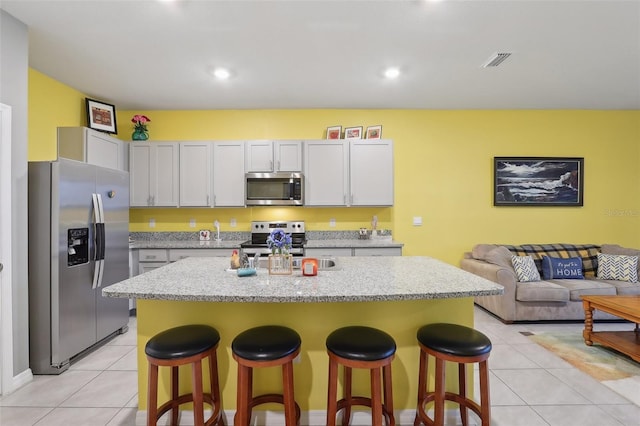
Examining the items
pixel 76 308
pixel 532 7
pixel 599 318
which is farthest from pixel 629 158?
pixel 76 308

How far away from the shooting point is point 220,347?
186 centimetres

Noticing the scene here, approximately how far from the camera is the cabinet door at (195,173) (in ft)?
13.5

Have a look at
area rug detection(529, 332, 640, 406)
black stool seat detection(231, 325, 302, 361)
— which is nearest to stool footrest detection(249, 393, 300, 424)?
black stool seat detection(231, 325, 302, 361)

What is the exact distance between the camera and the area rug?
231 cm

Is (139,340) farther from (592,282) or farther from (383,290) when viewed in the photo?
(592,282)

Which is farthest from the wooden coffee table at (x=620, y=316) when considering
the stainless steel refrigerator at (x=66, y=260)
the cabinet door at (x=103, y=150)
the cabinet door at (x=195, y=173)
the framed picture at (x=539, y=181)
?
the cabinet door at (x=103, y=150)

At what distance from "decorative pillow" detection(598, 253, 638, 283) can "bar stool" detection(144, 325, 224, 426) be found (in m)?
4.60

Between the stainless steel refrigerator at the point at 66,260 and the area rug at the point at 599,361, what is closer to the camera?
the area rug at the point at 599,361

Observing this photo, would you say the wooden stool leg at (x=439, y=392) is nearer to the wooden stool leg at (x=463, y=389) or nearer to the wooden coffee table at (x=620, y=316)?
the wooden stool leg at (x=463, y=389)

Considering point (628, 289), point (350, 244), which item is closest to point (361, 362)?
point (350, 244)

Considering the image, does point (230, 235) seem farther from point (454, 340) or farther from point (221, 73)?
point (454, 340)

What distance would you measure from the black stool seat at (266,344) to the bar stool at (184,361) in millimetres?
185

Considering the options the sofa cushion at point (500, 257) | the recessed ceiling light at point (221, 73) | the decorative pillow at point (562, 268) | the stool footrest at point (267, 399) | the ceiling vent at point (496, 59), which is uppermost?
the ceiling vent at point (496, 59)

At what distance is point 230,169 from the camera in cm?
410
